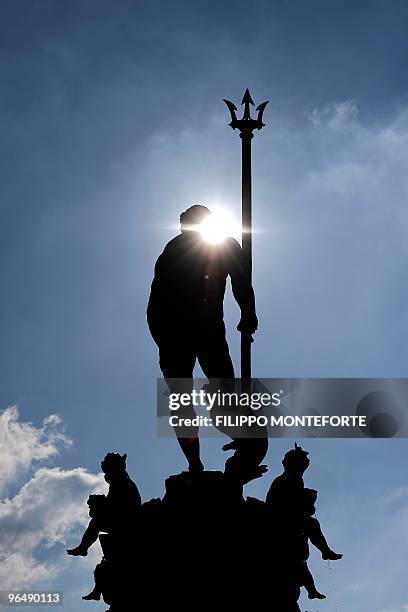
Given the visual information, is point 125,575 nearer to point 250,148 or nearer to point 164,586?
point 164,586

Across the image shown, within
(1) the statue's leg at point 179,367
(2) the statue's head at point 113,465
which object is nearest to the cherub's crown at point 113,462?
(2) the statue's head at point 113,465

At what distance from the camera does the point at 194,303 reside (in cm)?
1353

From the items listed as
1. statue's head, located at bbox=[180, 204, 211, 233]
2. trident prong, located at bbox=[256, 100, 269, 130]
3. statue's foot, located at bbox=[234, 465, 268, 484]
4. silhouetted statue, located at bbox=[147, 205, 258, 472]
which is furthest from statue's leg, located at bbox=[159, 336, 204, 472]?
trident prong, located at bbox=[256, 100, 269, 130]

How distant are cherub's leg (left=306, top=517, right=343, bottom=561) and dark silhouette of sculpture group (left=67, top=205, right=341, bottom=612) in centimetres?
1

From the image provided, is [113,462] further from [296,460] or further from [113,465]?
[296,460]

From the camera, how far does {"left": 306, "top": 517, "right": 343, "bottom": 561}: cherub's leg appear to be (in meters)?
12.5

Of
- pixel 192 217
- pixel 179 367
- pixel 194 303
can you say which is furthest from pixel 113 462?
pixel 192 217

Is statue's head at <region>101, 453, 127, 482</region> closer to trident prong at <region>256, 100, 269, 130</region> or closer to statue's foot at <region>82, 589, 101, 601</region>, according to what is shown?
statue's foot at <region>82, 589, 101, 601</region>

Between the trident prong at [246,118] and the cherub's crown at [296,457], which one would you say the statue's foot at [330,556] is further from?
the trident prong at [246,118]

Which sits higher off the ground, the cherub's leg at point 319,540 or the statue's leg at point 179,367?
the statue's leg at point 179,367

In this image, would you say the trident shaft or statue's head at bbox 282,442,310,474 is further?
the trident shaft

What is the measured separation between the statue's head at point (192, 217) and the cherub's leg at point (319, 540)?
446 cm

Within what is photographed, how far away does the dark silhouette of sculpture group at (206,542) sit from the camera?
38.6ft

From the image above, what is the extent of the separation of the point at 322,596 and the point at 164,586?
2055 mm
